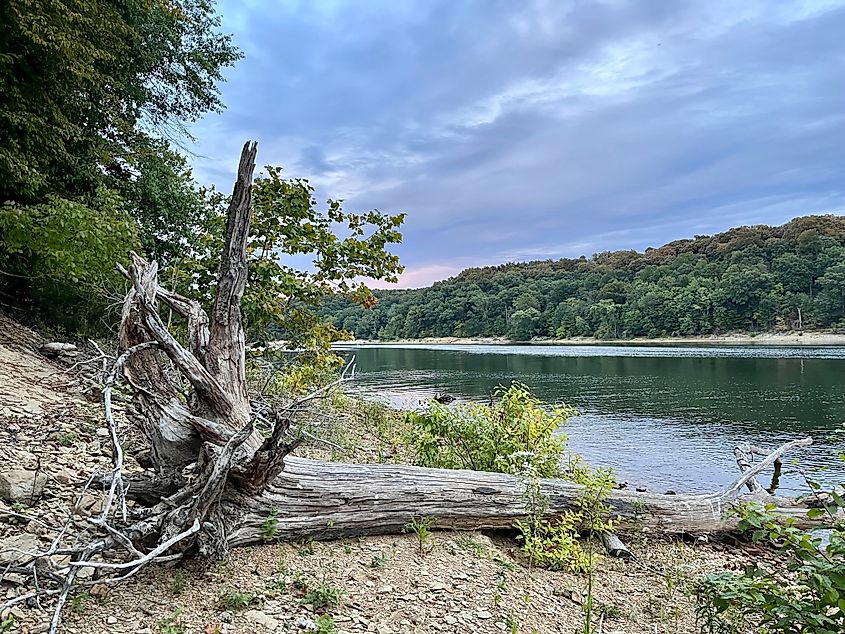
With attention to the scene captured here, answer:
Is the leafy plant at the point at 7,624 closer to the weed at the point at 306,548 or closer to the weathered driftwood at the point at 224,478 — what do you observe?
the weathered driftwood at the point at 224,478

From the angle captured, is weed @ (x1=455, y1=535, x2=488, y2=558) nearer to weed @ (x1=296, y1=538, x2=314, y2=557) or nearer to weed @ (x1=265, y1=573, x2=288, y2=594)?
weed @ (x1=296, y1=538, x2=314, y2=557)

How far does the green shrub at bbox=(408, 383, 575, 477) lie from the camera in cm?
581

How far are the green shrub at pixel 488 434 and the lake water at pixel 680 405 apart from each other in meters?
2.18

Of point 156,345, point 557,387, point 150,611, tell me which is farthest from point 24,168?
point 557,387

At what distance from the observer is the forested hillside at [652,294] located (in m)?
64.8

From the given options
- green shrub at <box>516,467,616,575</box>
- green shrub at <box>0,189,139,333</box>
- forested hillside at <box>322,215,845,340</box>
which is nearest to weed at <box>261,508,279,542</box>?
green shrub at <box>516,467,616,575</box>

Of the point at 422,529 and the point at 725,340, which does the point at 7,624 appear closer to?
the point at 422,529

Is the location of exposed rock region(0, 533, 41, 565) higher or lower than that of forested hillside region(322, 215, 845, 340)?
lower

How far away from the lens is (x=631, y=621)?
3617 mm

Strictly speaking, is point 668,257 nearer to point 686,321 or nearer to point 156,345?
point 686,321

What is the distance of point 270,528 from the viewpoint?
12.2 feet

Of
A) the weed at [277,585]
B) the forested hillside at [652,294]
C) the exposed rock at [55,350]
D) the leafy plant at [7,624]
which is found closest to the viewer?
the leafy plant at [7,624]

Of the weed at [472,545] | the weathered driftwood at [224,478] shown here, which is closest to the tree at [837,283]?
the weathered driftwood at [224,478]

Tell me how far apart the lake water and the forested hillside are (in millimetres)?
20178
